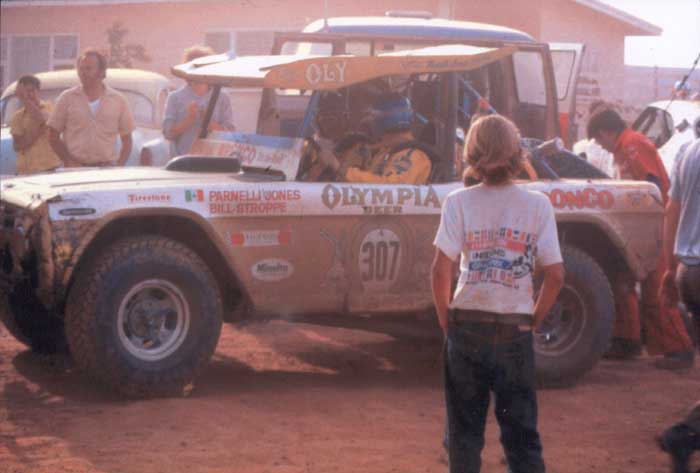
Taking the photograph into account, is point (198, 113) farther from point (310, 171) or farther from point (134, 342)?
point (134, 342)

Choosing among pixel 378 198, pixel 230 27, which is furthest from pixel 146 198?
pixel 230 27

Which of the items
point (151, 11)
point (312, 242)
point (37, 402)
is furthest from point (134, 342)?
point (151, 11)

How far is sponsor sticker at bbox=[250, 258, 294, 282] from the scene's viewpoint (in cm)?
733

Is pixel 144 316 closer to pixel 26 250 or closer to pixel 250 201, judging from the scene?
pixel 26 250

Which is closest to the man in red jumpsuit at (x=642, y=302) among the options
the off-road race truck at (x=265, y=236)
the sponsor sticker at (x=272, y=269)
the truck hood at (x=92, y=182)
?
the off-road race truck at (x=265, y=236)

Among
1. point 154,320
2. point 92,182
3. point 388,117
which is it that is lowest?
point 154,320

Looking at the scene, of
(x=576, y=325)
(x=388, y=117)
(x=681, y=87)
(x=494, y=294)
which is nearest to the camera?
(x=494, y=294)

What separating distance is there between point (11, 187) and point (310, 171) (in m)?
1.81

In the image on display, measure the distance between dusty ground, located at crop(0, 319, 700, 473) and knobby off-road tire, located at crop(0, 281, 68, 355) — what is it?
12 centimetres

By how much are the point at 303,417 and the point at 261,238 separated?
112 centimetres

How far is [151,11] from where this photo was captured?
22031mm

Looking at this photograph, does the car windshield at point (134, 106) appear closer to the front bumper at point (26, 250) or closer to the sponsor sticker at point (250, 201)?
the front bumper at point (26, 250)

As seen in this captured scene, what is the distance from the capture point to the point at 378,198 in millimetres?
7516

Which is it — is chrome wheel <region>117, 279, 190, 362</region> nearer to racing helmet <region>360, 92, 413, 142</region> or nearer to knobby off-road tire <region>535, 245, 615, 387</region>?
racing helmet <region>360, 92, 413, 142</region>
